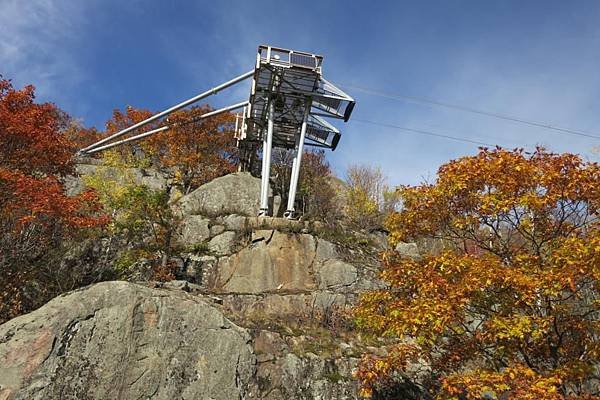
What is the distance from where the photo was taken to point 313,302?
15.9 metres

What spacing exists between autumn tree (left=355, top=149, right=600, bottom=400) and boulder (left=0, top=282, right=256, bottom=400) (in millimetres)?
3434

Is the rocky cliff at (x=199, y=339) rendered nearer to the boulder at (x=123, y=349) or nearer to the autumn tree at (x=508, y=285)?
the boulder at (x=123, y=349)

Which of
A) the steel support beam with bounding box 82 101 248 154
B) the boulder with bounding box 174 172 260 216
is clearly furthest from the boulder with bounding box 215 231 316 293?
the steel support beam with bounding box 82 101 248 154

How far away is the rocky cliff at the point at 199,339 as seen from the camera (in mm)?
8570

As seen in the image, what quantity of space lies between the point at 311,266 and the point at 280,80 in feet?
31.1

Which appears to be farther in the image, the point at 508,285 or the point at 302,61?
the point at 302,61

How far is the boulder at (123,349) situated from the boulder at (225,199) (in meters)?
12.3

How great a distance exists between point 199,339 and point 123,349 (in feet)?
5.51

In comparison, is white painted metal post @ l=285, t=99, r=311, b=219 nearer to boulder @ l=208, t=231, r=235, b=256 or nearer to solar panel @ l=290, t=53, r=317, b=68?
solar panel @ l=290, t=53, r=317, b=68

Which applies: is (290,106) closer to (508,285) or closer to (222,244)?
(222,244)

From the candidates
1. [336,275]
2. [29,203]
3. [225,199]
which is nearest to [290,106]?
[225,199]

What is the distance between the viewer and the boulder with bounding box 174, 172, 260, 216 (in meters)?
22.8

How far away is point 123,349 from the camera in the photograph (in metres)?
9.14

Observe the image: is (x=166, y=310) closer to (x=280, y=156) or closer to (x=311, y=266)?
(x=311, y=266)
